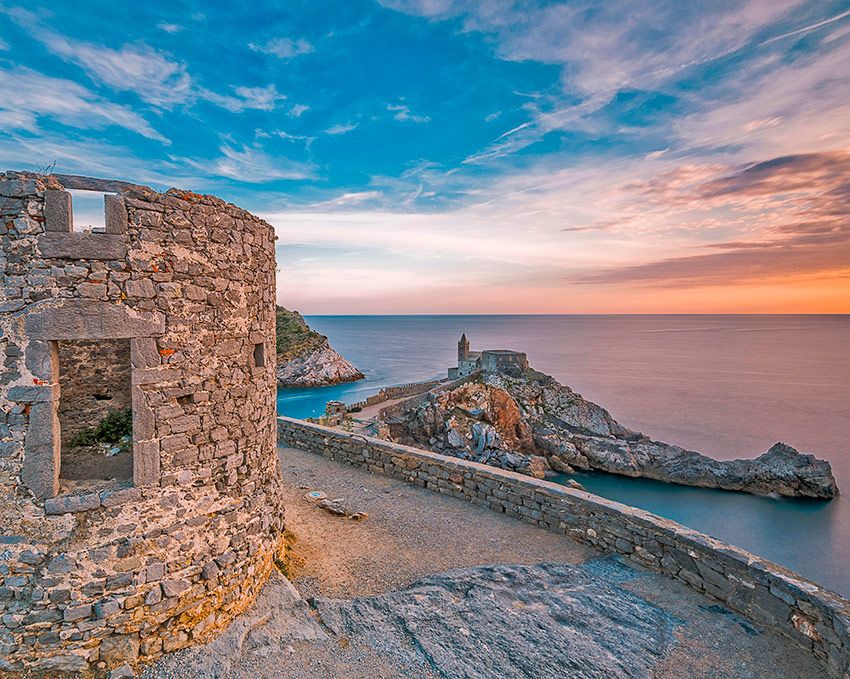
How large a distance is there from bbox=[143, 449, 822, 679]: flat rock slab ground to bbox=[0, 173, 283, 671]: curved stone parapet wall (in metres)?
0.75

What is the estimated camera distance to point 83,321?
4344mm

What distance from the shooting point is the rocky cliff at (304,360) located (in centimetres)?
5147

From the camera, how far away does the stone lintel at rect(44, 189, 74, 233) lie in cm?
420

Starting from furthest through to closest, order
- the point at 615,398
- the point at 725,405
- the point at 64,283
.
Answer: the point at 615,398, the point at 725,405, the point at 64,283

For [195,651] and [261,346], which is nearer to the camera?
[195,651]

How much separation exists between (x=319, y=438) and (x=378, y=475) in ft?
7.65

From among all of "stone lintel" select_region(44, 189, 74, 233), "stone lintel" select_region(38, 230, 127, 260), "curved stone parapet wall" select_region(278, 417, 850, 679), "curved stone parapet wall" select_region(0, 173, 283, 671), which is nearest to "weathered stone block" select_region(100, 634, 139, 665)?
"curved stone parapet wall" select_region(0, 173, 283, 671)

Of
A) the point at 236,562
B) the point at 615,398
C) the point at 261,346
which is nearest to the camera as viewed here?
the point at 236,562

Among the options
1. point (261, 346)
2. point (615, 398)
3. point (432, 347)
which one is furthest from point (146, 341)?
point (432, 347)

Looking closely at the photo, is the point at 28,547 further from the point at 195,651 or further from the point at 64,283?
the point at 64,283

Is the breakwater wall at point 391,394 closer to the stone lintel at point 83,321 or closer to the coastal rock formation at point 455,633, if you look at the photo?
the coastal rock formation at point 455,633

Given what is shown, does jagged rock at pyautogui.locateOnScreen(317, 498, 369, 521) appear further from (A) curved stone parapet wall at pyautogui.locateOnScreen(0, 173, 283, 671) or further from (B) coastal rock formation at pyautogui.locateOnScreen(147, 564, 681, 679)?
(A) curved stone parapet wall at pyautogui.locateOnScreen(0, 173, 283, 671)

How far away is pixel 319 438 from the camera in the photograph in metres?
12.1

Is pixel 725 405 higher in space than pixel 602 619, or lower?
lower
